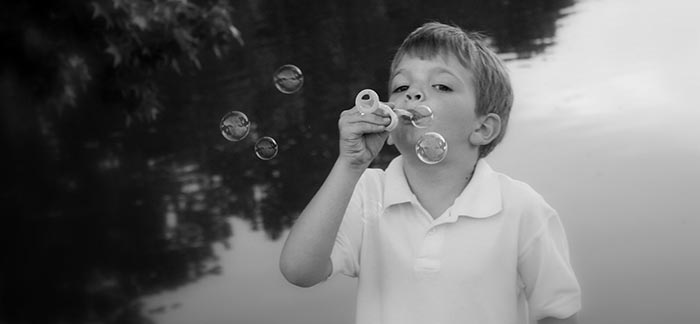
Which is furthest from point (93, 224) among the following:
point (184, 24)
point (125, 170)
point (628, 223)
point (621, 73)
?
point (621, 73)

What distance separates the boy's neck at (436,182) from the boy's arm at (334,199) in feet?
0.53

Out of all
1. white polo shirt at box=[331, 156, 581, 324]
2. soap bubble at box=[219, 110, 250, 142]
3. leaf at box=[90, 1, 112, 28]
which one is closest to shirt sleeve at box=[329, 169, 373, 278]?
white polo shirt at box=[331, 156, 581, 324]

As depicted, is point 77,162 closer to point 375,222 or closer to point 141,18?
point 141,18

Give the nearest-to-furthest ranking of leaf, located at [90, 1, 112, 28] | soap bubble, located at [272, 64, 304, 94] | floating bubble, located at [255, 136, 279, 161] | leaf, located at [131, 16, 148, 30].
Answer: floating bubble, located at [255, 136, 279, 161] < soap bubble, located at [272, 64, 304, 94] < leaf, located at [90, 1, 112, 28] < leaf, located at [131, 16, 148, 30]

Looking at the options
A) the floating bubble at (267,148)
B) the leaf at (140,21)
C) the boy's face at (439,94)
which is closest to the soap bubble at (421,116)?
the boy's face at (439,94)

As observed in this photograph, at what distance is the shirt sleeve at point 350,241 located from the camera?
5.90 ft

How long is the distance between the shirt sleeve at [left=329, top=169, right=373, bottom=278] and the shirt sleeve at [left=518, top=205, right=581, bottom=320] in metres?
0.27

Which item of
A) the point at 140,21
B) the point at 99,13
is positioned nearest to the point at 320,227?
the point at 99,13

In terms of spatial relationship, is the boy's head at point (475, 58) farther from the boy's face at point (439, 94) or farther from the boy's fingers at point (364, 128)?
the boy's fingers at point (364, 128)

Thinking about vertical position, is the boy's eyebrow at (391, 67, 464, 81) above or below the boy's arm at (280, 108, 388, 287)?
above

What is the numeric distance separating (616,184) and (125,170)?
289 cm

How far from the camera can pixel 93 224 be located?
5574mm

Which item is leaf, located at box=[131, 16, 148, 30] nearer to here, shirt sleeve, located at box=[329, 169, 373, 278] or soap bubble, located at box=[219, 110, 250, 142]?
soap bubble, located at box=[219, 110, 250, 142]

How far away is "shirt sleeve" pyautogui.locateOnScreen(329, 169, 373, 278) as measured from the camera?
180 cm
